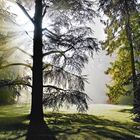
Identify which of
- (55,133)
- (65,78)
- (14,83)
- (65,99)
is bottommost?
(55,133)

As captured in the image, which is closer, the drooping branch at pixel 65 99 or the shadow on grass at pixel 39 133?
the shadow on grass at pixel 39 133

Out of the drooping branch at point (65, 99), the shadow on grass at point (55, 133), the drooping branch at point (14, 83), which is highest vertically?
the drooping branch at point (14, 83)

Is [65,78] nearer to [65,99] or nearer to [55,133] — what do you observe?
[65,99]

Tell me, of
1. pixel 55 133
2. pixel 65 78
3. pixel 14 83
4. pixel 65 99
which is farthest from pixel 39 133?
pixel 65 78

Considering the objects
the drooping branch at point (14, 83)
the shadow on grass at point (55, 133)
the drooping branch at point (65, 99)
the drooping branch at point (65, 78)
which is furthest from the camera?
the drooping branch at point (65, 78)

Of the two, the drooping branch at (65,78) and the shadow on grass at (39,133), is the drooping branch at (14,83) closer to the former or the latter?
the drooping branch at (65,78)

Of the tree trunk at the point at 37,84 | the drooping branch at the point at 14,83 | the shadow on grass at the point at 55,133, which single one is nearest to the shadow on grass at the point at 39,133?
the shadow on grass at the point at 55,133

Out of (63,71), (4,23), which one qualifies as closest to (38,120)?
(63,71)

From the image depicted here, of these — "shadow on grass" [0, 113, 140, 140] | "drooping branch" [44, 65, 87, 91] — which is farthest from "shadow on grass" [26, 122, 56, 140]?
"drooping branch" [44, 65, 87, 91]

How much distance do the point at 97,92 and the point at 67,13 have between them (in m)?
77.4

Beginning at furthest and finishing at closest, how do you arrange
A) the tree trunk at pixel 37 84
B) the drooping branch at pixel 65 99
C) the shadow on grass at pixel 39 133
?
the drooping branch at pixel 65 99, the tree trunk at pixel 37 84, the shadow on grass at pixel 39 133

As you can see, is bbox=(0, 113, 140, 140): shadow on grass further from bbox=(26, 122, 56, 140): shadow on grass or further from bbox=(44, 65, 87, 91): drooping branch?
bbox=(44, 65, 87, 91): drooping branch

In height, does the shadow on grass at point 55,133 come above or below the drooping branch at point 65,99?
below

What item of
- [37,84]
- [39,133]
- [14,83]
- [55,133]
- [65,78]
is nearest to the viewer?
[39,133]
